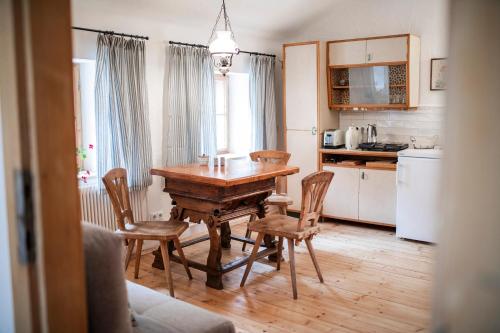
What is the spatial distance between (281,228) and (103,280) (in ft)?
7.27

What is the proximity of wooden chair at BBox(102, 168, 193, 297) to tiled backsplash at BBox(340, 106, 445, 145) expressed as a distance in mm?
3014

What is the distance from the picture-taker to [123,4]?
4.38 meters

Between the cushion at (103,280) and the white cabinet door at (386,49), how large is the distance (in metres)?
4.44

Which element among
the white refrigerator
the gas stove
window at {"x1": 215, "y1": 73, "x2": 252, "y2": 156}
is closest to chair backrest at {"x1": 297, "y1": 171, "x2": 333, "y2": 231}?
the white refrigerator

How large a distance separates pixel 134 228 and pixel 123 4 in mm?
2053

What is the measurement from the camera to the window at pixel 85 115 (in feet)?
14.4

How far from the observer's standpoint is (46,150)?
3.56ft

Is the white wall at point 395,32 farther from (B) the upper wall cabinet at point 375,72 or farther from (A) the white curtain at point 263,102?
(A) the white curtain at point 263,102

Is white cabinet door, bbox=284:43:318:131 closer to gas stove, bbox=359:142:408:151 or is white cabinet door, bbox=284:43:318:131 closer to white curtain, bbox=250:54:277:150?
white curtain, bbox=250:54:277:150

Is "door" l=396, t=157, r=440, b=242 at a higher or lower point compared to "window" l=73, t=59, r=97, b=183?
lower

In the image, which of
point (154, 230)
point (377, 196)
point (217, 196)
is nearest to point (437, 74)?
point (377, 196)

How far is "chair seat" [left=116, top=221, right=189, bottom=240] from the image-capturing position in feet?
11.9

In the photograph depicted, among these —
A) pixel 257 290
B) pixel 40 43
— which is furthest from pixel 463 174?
pixel 257 290

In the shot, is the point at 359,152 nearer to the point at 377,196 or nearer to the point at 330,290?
the point at 377,196
